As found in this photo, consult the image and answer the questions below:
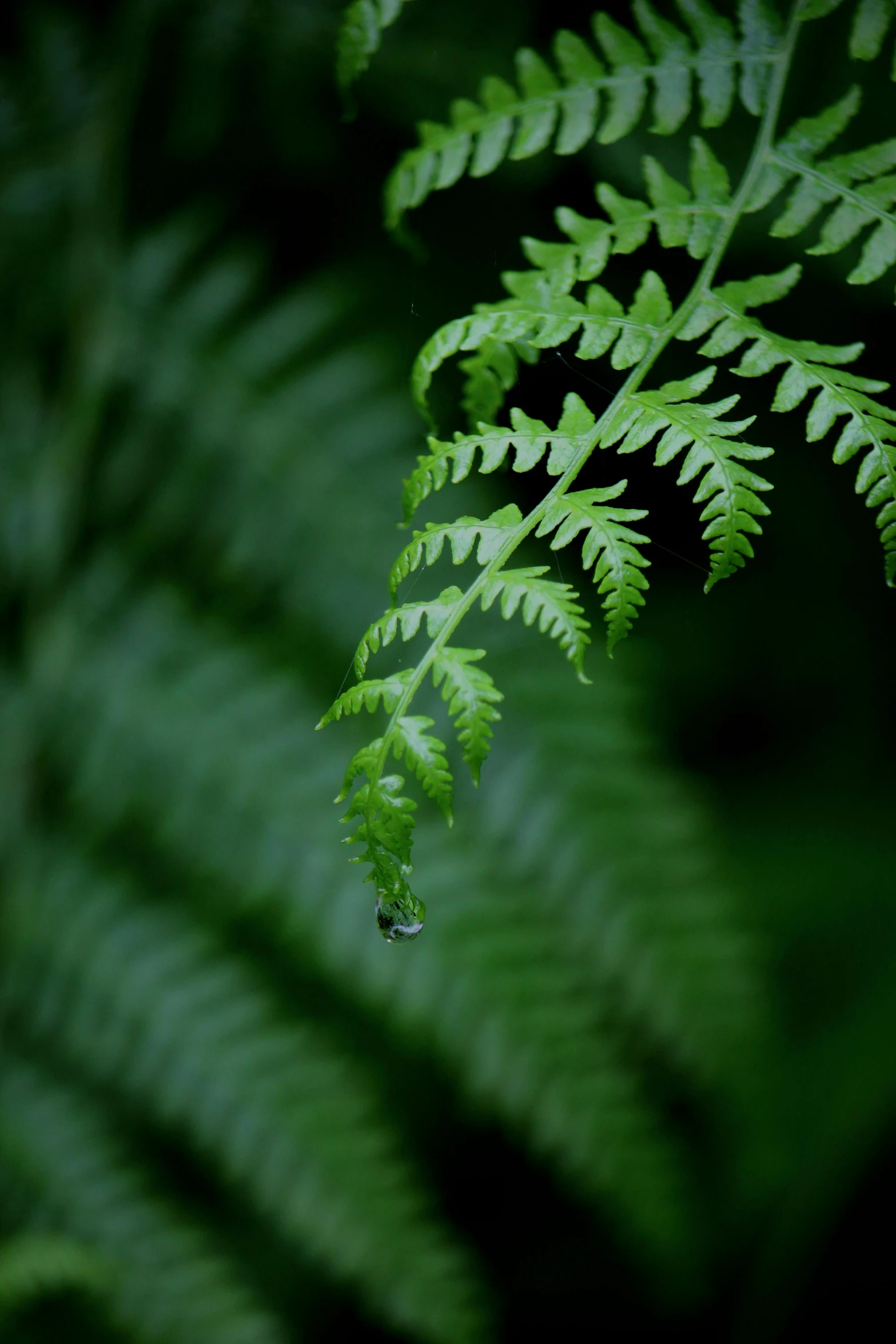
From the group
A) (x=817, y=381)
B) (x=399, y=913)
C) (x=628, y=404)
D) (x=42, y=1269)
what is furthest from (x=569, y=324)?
(x=42, y=1269)

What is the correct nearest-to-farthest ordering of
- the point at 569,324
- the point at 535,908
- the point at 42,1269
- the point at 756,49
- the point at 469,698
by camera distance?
the point at 469,698 < the point at 569,324 < the point at 756,49 < the point at 42,1269 < the point at 535,908

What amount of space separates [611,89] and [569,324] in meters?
0.35

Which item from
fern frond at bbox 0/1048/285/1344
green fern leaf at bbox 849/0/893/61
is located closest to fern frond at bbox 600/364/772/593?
green fern leaf at bbox 849/0/893/61

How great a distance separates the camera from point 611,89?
0.99m

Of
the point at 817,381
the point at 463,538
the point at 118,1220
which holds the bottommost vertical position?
the point at 118,1220

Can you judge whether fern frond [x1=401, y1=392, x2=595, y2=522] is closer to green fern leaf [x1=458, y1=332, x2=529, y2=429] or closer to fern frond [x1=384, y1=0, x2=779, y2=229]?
green fern leaf [x1=458, y1=332, x2=529, y2=429]

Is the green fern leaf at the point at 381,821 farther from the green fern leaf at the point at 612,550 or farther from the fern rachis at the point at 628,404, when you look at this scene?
the green fern leaf at the point at 612,550

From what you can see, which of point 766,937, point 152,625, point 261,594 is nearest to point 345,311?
point 261,594

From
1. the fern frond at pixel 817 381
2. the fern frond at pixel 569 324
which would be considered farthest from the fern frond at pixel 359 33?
the fern frond at pixel 817 381

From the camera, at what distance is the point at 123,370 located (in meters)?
1.93

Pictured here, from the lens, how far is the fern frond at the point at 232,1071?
166 cm

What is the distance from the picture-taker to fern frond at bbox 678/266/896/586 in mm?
732

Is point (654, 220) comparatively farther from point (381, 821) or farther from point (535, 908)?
point (535, 908)

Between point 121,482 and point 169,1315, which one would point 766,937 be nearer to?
point 169,1315
